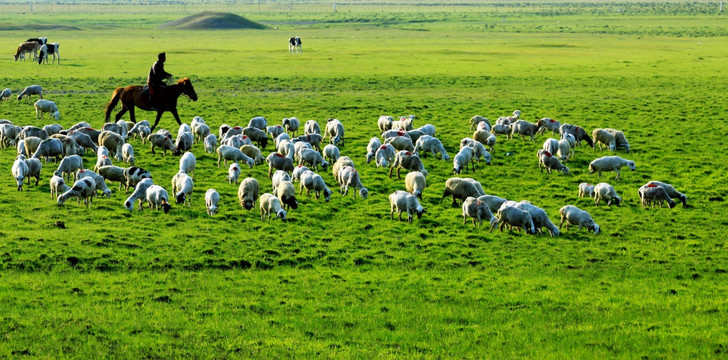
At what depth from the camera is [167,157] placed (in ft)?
90.3

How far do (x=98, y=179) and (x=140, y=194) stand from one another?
4.95 feet

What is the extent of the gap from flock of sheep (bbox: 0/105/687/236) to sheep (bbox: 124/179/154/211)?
24mm

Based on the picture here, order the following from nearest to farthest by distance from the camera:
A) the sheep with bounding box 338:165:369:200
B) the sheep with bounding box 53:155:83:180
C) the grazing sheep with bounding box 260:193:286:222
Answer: the grazing sheep with bounding box 260:193:286:222 < the sheep with bounding box 338:165:369:200 < the sheep with bounding box 53:155:83:180

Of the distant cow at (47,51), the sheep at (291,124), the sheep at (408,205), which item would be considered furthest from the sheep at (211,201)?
the distant cow at (47,51)

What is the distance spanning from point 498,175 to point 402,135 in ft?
13.1

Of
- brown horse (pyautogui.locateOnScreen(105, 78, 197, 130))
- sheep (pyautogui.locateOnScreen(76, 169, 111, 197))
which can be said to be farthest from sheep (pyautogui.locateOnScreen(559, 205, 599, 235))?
brown horse (pyautogui.locateOnScreen(105, 78, 197, 130))

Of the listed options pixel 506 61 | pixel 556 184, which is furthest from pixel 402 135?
pixel 506 61

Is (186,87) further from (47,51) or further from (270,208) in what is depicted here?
(47,51)

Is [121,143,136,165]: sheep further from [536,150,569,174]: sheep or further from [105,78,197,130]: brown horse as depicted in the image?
[536,150,569,174]: sheep

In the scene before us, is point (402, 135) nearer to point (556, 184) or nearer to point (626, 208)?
point (556, 184)

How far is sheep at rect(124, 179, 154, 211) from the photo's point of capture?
20266mm

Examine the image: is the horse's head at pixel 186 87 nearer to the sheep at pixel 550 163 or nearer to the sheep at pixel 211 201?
the sheep at pixel 211 201

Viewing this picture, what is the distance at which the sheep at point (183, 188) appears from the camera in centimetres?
2072

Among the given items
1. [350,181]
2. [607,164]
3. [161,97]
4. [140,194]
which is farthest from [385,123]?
[140,194]
